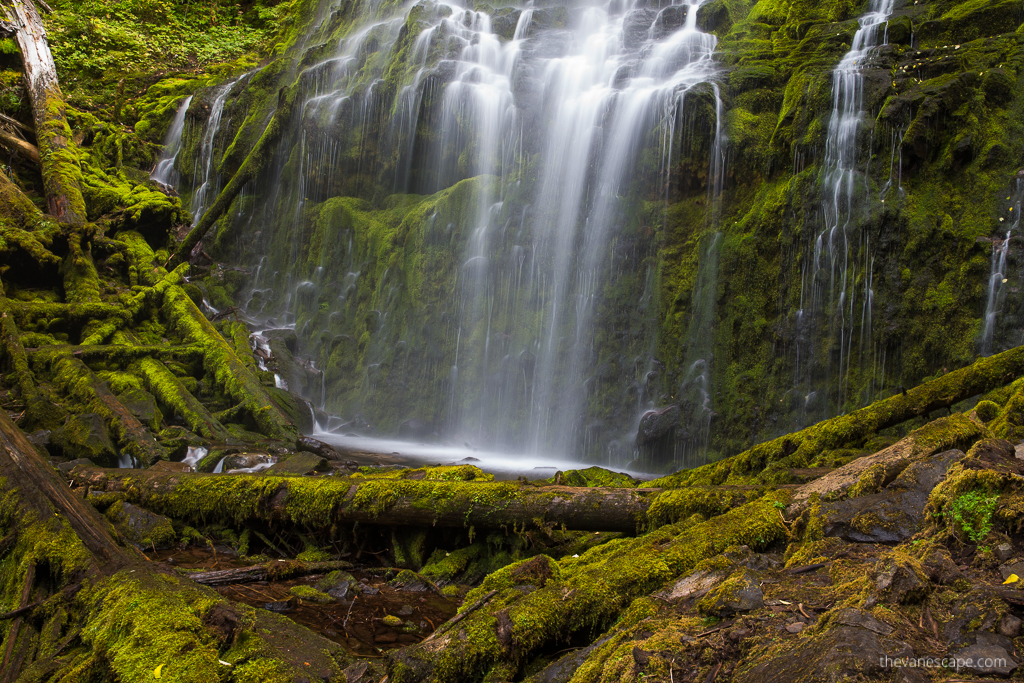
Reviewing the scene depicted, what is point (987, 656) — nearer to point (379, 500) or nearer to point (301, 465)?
point (379, 500)

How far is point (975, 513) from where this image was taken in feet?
6.98

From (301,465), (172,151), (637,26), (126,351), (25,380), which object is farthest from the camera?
(172,151)

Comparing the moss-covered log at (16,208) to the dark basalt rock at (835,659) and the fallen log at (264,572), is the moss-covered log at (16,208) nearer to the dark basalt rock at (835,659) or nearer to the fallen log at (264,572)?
the fallen log at (264,572)

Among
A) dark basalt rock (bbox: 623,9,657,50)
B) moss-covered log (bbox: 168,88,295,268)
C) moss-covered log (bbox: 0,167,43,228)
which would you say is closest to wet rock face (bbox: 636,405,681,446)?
dark basalt rock (bbox: 623,9,657,50)

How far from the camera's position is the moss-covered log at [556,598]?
249 cm

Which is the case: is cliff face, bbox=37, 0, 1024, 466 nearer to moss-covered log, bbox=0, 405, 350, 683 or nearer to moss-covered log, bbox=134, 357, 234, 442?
moss-covered log, bbox=134, 357, 234, 442

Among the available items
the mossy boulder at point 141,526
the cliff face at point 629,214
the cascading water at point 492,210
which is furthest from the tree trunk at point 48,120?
the mossy boulder at point 141,526

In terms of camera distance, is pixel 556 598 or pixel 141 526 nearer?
pixel 556 598

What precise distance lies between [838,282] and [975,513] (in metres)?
8.23

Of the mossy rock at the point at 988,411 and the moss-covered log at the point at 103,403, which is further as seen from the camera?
the moss-covered log at the point at 103,403

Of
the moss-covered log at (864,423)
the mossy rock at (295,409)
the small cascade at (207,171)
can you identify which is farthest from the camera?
the small cascade at (207,171)

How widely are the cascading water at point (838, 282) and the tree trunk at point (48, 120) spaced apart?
13.6 meters

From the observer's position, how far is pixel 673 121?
11.6 metres

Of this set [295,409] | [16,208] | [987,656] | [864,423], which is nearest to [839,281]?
[864,423]
